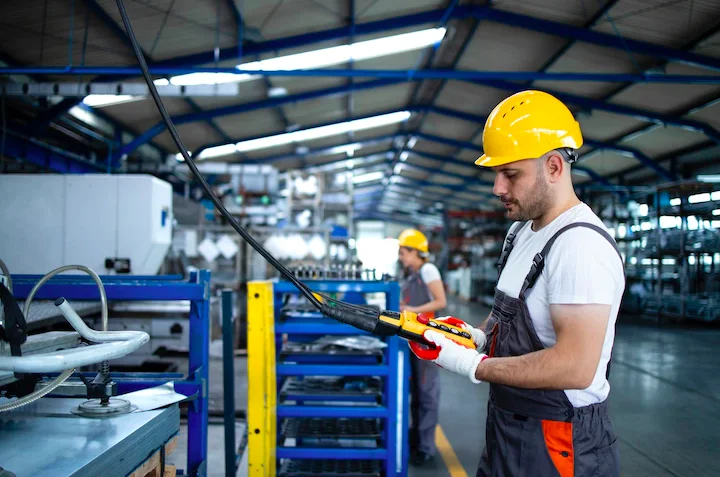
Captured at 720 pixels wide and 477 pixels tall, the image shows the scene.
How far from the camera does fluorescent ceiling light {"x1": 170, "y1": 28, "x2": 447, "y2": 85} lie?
364 inches

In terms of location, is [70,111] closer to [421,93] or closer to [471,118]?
[421,93]

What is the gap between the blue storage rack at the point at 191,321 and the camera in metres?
2.43

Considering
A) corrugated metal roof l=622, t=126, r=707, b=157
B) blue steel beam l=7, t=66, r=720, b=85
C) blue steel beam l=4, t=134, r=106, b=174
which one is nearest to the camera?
blue steel beam l=7, t=66, r=720, b=85

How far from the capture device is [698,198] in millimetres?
11898

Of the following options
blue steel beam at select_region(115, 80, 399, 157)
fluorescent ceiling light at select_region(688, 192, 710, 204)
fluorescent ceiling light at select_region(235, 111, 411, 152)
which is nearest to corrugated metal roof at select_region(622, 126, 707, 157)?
fluorescent ceiling light at select_region(688, 192, 710, 204)

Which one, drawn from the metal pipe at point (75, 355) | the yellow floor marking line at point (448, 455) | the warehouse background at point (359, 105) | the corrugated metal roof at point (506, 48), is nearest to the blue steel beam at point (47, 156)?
the warehouse background at point (359, 105)

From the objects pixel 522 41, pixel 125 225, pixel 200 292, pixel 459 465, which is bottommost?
pixel 459 465

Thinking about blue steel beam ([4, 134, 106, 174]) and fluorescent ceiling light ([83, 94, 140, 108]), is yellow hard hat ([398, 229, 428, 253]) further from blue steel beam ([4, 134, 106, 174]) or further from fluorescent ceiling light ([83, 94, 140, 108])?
fluorescent ceiling light ([83, 94, 140, 108])

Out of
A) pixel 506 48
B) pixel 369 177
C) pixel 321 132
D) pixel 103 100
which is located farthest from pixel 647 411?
pixel 369 177

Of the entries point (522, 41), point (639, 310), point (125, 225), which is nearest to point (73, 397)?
point (125, 225)

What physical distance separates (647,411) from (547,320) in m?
5.02

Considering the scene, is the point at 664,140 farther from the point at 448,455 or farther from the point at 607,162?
the point at 448,455

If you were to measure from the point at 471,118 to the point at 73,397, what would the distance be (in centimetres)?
1266

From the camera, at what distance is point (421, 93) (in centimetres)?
1313
